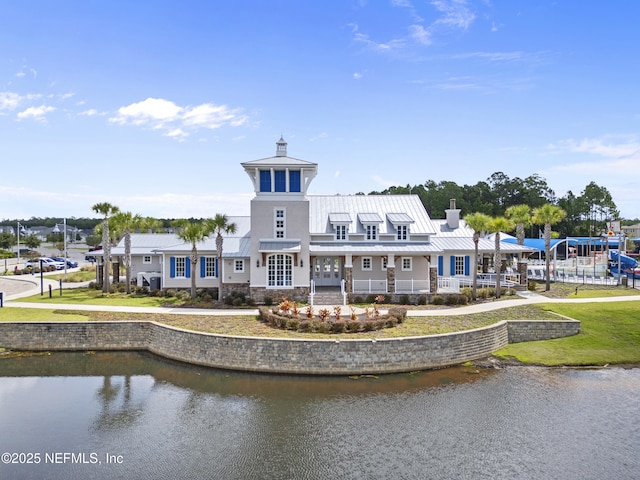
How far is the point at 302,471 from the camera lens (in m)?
13.0

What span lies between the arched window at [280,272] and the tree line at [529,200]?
5060 cm

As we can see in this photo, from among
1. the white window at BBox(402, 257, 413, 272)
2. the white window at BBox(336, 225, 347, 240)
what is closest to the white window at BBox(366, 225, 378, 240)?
the white window at BBox(336, 225, 347, 240)

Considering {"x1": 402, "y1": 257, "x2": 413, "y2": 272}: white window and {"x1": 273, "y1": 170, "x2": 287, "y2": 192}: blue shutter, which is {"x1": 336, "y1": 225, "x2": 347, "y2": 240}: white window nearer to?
{"x1": 402, "y1": 257, "x2": 413, "y2": 272}: white window

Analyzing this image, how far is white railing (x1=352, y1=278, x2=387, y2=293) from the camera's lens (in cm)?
3177

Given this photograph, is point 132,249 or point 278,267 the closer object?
point 278,267

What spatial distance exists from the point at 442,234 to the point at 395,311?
15323 mm

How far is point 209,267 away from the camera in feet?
114

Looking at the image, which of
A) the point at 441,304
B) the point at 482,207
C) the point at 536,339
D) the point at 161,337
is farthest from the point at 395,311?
the point at 482,207

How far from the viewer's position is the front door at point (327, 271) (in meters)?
34.0

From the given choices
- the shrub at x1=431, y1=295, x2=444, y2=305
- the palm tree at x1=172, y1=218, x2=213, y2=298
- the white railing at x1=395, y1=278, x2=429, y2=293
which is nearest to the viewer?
the shrub at x1=431, y1=295, x2=444, y2=305

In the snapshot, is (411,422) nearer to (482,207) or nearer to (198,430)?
(198,430)

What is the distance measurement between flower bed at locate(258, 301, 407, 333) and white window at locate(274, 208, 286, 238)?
7.14 m

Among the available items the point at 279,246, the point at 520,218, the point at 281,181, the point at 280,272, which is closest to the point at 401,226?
the point at 279,246

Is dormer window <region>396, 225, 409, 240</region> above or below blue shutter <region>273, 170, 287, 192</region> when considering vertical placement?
below
